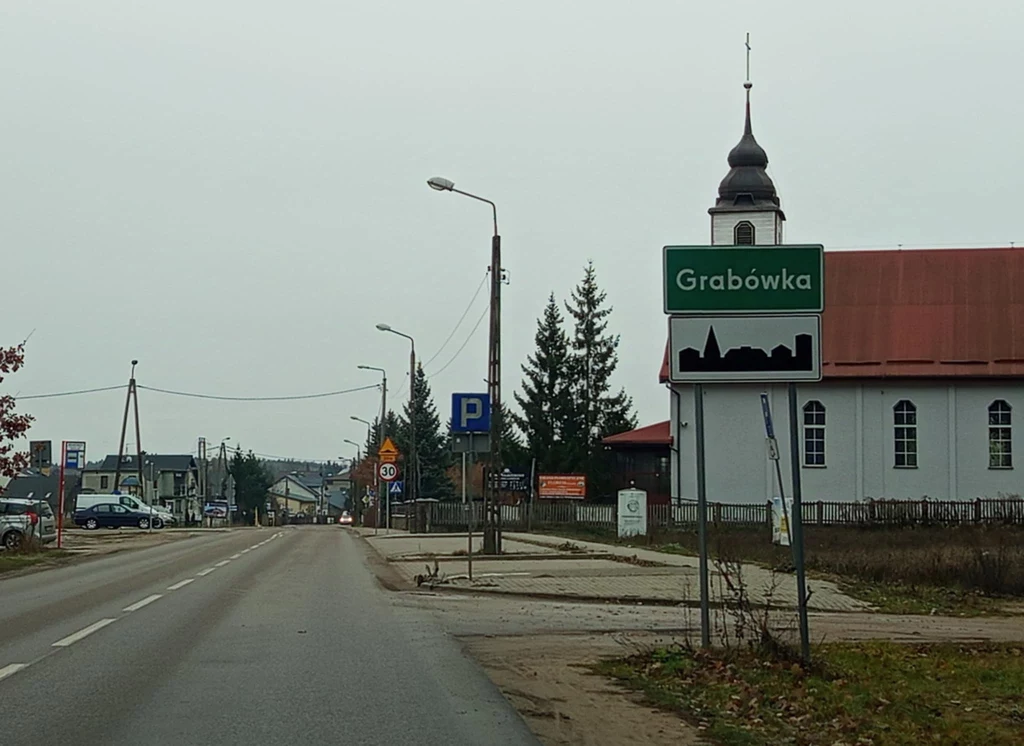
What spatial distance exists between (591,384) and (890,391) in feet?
89.4

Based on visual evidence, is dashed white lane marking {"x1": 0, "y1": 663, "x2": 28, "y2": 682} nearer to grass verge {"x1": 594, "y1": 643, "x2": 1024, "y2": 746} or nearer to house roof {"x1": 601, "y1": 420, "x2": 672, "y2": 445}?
grass verge {"x1": 594, "y1": 643, "x2": 1024, "y2": 746}

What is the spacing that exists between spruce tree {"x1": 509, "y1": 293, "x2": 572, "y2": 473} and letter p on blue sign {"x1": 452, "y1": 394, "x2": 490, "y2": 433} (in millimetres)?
56393

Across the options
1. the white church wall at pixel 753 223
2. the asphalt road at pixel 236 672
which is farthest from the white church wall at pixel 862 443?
the asphalt road at pixel 236 672

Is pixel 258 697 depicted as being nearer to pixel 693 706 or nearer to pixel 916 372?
pixel 693 706

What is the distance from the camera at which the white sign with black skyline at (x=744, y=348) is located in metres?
10.4

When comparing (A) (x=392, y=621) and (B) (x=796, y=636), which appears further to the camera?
(A) (x=392, y=621)

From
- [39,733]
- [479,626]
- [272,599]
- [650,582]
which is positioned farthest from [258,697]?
[650,582]

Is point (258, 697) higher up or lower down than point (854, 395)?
lower down

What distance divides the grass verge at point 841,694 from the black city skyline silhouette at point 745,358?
230cm

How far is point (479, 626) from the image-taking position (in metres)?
14.3

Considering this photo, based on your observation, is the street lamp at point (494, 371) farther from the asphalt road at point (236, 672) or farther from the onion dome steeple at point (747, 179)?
the onion dome steeple at point (747, 179)

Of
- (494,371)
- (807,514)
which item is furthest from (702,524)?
(807,514)

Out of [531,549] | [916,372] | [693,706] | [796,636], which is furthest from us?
[916,372]

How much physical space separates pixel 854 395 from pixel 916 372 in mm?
2773
